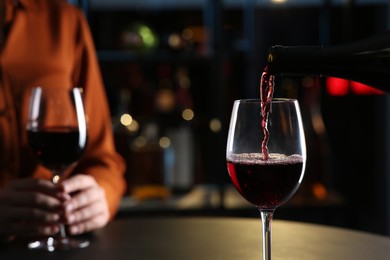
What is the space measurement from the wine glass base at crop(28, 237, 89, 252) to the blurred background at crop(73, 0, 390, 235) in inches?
57.0

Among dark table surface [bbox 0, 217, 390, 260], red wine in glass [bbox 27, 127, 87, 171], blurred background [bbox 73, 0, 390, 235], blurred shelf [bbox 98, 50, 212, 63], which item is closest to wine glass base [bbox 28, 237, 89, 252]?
dark table surface [bbox 0, 217, 390, 260]

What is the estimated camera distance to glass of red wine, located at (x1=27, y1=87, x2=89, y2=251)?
3.85 ft

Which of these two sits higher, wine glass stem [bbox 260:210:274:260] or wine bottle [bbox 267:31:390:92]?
wine bottle [bbox 267:31:390:92]

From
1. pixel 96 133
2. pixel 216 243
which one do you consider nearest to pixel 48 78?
pixel 96 133

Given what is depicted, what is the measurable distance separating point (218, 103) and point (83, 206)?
1500 millimetres

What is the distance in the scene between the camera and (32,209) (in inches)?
45.9

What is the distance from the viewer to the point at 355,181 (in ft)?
10.6

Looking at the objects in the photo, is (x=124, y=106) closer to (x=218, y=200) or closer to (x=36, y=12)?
(x=218, y=200)

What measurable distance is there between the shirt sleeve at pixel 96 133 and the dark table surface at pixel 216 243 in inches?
10.8

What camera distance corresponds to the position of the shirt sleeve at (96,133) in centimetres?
150

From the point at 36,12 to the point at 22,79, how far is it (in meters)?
0.20

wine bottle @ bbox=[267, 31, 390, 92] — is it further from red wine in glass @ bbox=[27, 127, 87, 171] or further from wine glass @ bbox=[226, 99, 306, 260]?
red wine in glass @ bbox=[27, 127, 87, 171]

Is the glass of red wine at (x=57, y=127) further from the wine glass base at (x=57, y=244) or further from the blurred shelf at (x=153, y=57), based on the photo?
the blurred shelf at (x=153, y=57)

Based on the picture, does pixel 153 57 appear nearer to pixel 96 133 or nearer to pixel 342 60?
pixel 96 133
